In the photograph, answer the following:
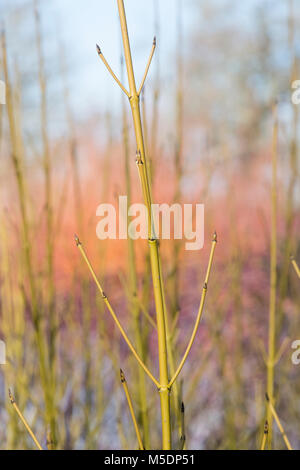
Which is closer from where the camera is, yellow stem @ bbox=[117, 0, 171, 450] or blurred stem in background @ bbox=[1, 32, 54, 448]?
yellow stem @ bbox=[117, 0, 171, 450]

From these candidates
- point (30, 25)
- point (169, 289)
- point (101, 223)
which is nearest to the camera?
point (169, 289)

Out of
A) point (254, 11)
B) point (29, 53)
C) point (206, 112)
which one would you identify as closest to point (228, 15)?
point (254, 11)

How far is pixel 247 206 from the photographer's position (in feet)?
10.1

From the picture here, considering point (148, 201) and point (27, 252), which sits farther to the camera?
point (27, 252)

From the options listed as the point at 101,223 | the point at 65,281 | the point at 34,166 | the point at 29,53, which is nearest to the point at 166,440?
the point at 101,223

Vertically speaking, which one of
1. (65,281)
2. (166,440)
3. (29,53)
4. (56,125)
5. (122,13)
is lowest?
(65,281)

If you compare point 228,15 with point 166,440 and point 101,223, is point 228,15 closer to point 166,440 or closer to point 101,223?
point 101,223

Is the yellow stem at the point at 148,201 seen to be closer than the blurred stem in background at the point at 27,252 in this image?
Yes

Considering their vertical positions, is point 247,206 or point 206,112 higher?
point 206,112

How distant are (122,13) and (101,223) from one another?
677 mm

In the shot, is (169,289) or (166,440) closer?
(166,440)
